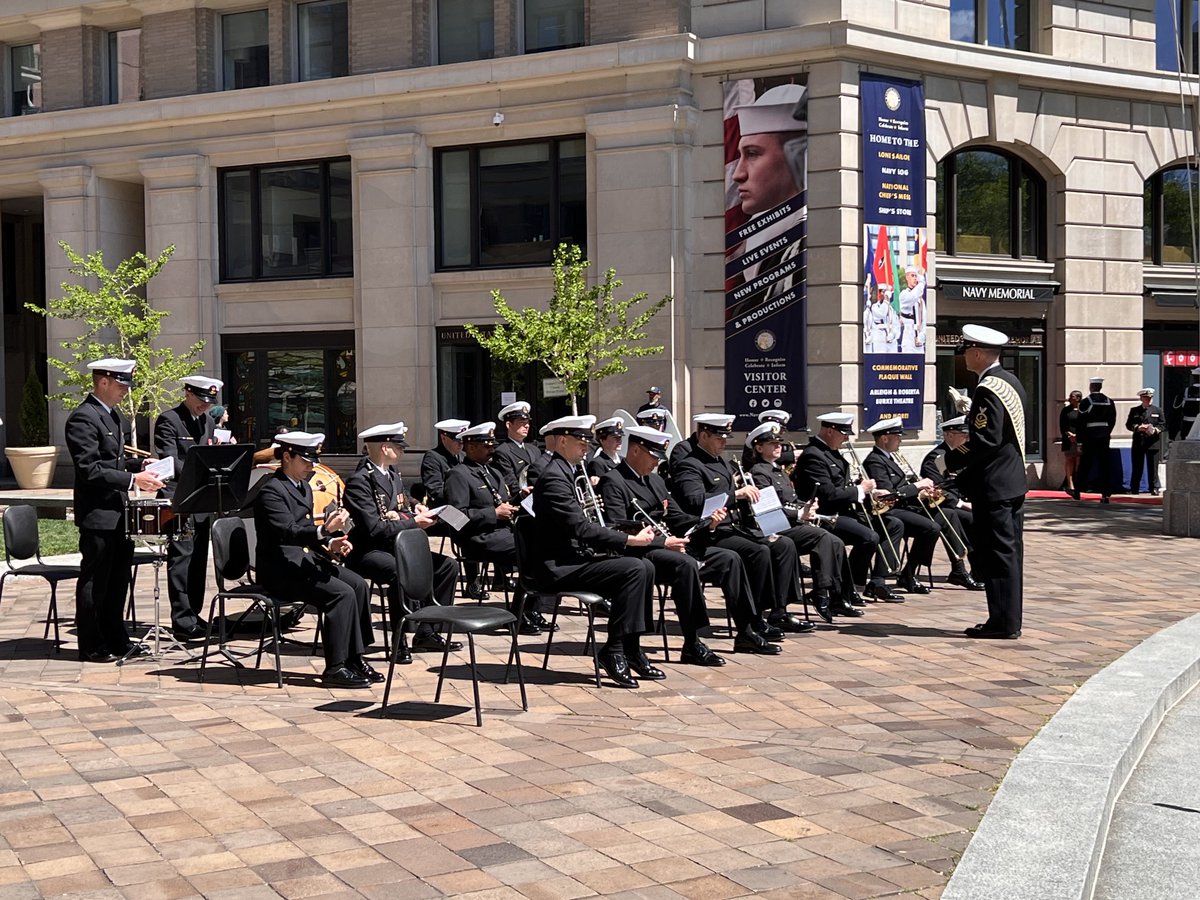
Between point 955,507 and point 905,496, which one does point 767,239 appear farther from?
point 905,496

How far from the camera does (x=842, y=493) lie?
488 inches

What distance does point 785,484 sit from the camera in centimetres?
1186

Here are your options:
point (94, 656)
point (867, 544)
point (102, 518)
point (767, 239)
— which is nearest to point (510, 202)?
point (767, 239)

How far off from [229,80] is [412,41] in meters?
4.44

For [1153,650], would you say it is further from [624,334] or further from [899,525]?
[624,334]

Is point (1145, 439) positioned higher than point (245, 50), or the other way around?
point (245, 50)

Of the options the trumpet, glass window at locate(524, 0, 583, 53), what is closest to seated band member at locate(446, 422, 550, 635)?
the trumpet

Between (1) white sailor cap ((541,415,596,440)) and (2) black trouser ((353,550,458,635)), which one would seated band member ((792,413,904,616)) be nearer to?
(1) white sailor cap ((541,415,596,440))

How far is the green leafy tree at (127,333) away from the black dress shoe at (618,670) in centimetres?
1760

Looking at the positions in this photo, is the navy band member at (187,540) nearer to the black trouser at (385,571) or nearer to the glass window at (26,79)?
the black trouser at (385,571)

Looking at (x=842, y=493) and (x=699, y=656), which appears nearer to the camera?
(x=699, y=656)

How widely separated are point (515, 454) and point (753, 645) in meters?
4.29

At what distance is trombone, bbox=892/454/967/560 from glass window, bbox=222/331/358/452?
14948 mm

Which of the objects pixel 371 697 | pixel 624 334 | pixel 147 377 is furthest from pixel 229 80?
pixel 371 697
